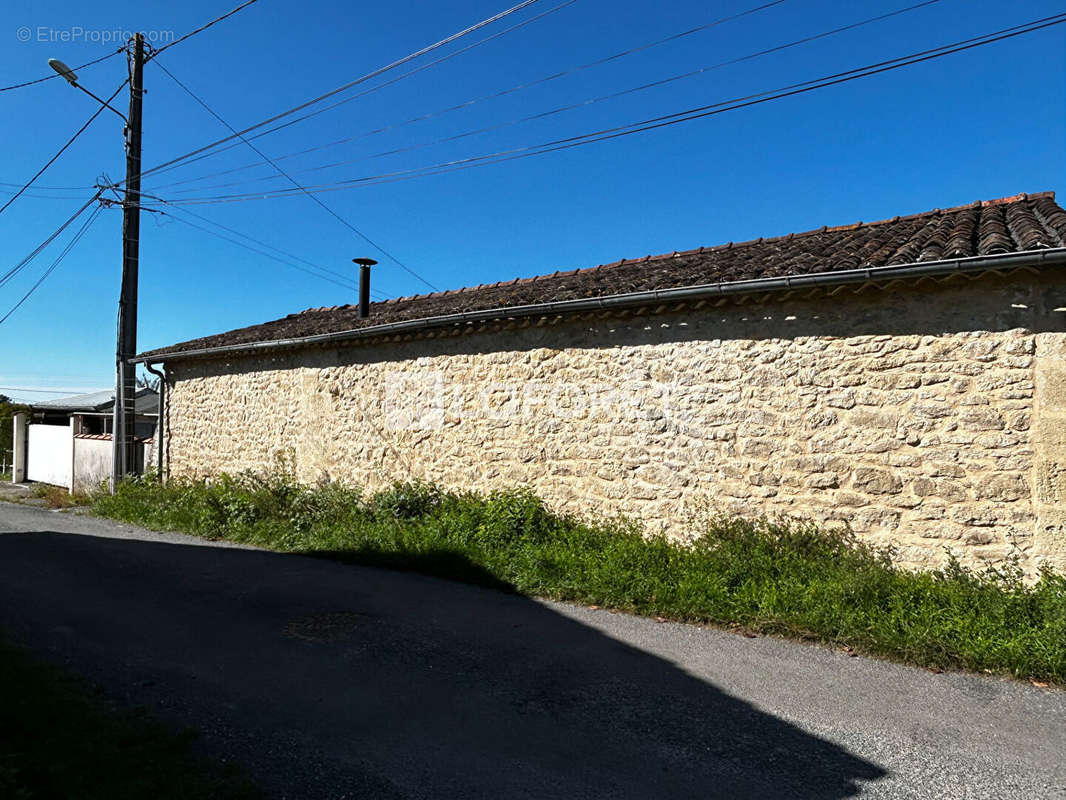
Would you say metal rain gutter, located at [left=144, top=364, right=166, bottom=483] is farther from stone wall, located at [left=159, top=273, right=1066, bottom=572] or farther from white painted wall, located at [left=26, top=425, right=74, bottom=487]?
stone wall, located at [left=159, top=273, right=1066, bottom=572]

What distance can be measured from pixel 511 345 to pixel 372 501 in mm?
3123

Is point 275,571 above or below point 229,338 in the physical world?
below

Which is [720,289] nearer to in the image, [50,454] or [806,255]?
[806,255]

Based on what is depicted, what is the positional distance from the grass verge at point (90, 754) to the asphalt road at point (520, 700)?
0.66 ft

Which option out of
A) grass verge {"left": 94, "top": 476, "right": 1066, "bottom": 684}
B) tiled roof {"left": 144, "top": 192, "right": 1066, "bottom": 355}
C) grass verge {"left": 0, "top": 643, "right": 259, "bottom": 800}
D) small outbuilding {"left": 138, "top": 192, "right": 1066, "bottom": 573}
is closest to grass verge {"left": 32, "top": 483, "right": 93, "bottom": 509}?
grass verge {"left": 94, "top": 476, "right": 1066, "bottom": 684}

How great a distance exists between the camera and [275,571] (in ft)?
23.3

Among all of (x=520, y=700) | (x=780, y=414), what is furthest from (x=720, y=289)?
(x=520, y=700)

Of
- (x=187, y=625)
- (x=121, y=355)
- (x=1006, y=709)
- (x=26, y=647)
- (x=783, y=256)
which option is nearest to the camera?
(x=1006, y=709)

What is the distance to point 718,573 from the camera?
19.2 ft

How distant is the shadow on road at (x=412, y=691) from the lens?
3.06m

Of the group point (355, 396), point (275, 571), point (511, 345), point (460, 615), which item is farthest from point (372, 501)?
point (460, 615)

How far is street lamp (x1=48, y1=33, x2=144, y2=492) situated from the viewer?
42.2 ft

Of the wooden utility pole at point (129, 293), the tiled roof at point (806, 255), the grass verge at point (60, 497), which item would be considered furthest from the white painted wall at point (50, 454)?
the tiled roof at point (806, 255)

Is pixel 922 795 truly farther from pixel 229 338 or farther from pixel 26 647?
pixel 229 338
